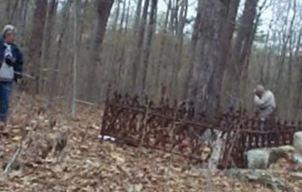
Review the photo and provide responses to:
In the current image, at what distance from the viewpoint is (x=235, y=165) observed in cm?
879

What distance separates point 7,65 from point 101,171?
2.95m

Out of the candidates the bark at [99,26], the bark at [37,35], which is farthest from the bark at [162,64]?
the bark at [37,35]

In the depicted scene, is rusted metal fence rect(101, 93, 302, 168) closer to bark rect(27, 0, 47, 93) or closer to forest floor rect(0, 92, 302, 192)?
forest floor rect(0, 92, 302, 192)

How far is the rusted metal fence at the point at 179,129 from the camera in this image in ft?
28.5

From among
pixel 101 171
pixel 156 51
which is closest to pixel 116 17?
pixel 156 51

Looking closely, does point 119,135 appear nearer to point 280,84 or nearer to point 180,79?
point 180,79

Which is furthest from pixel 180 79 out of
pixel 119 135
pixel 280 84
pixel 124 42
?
pixel 119 135

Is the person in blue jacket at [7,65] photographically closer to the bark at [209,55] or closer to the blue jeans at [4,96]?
the blue jeans at [4,96]

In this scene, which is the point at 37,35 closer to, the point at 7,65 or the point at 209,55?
the point at 209,55

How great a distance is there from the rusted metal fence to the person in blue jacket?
1.54 metres

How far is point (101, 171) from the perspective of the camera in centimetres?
720

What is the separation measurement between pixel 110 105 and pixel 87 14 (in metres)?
16.9

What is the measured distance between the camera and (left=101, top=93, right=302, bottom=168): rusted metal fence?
28.5ft

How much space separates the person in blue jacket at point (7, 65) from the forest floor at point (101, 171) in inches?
13.6
